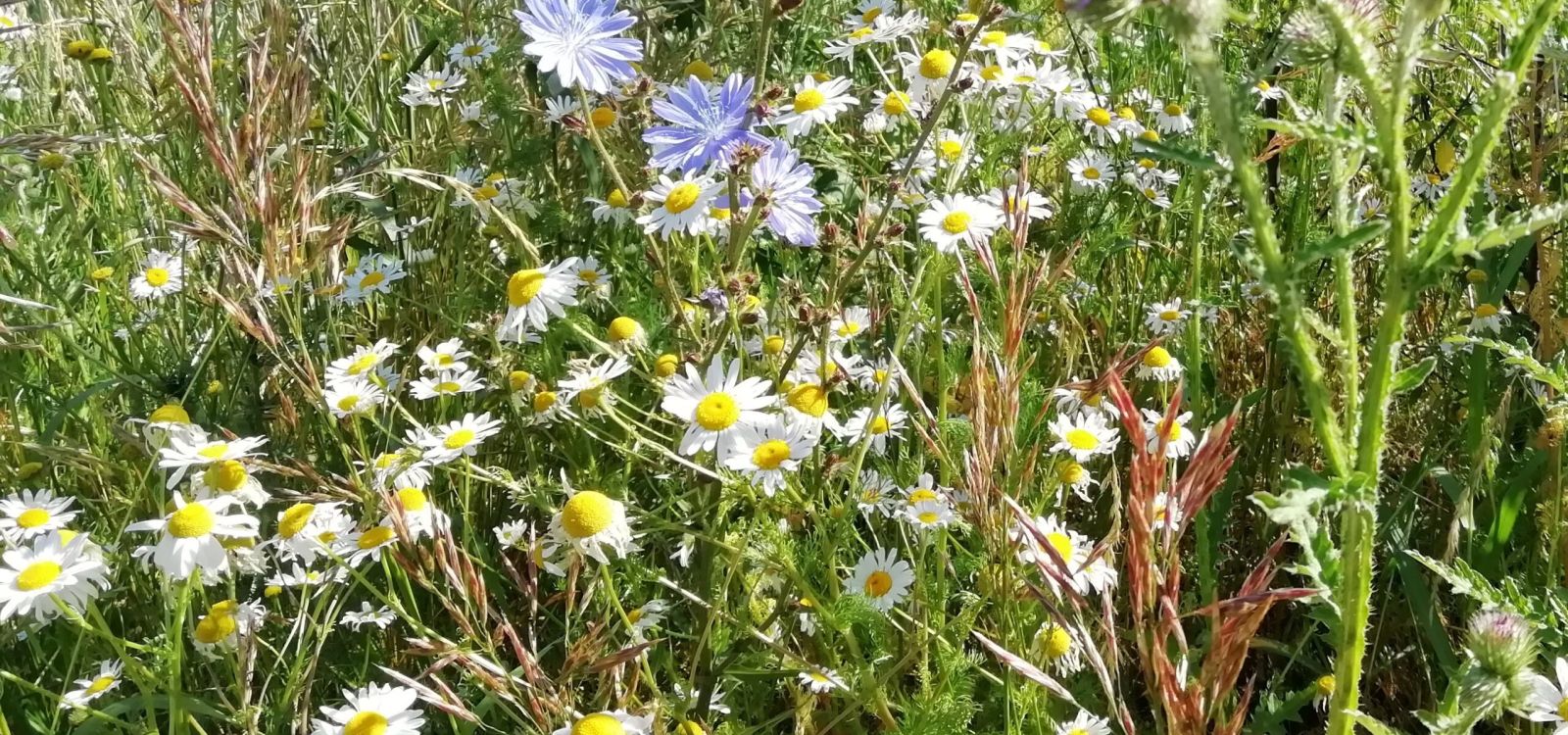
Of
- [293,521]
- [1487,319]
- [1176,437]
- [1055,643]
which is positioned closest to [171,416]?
[293,521]

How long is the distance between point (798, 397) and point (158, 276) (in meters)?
1.52

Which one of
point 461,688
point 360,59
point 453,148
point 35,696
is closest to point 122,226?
point 360,59

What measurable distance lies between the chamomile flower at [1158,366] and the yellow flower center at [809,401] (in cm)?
65

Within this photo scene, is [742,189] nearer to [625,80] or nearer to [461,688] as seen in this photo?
[625,80]

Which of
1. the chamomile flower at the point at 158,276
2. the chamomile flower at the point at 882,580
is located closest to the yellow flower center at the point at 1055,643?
the chamomile flower at the point at 882,580

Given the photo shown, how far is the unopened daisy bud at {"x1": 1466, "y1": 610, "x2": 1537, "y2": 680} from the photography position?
0.76m

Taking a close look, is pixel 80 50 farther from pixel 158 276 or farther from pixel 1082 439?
pixel 1082 439

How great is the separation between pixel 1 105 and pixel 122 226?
1167 mm

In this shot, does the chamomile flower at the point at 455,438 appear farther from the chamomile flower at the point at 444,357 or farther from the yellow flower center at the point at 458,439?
the chamomile flower at the point at 444,357

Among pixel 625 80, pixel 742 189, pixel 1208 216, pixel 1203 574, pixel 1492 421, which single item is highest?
pixel 625 80

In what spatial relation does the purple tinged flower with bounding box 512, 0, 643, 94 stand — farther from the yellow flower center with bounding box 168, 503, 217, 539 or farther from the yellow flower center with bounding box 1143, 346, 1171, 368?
the yellow flower center with bounding box 1143, 346, 1171, 368

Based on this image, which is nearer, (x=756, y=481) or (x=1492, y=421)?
(x=756, y=481)

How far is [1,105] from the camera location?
10.1ft

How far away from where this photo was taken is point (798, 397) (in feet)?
4.17
